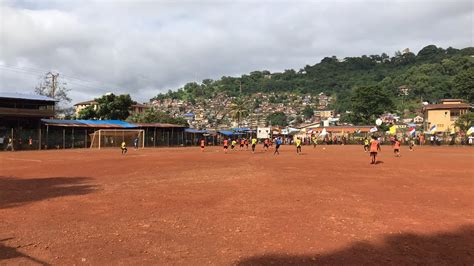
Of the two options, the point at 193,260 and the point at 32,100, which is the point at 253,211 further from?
the point at 32,100

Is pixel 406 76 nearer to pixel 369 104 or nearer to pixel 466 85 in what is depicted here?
pixel 466 85

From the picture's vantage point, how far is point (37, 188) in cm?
1372

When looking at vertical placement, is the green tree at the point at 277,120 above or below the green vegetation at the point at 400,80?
below

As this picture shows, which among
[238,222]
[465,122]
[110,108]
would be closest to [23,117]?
[110,108]

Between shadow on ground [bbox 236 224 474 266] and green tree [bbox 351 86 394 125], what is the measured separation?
81.8 meters

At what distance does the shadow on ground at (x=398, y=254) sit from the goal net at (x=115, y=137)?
4463 centimetres

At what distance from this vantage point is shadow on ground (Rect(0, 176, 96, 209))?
37.6 feet

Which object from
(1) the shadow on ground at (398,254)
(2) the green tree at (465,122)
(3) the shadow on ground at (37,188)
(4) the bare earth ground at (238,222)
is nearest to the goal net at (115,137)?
(3) the shadow on ground at (37,188)

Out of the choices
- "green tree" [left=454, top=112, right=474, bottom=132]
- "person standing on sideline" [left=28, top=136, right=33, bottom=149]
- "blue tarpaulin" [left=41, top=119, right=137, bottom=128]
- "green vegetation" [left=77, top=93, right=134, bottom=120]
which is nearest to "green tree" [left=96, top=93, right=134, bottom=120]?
"green vegetation" [left=77, top=93, right=134, bottom=120]

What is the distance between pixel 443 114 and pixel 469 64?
4433cm

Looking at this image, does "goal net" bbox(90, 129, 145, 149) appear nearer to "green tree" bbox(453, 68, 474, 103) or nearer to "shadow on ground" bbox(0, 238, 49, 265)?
"shadow on ground" bbox(0, 238, 49, 265)

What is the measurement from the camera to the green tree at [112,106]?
213 feet

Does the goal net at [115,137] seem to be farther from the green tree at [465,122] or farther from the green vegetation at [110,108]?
the green tree at [465,122]

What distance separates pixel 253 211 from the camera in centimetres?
951
